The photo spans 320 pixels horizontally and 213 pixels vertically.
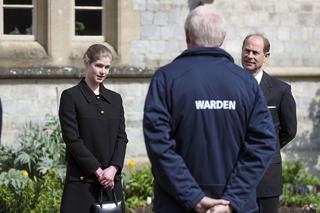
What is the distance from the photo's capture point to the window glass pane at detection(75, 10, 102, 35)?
11289mm

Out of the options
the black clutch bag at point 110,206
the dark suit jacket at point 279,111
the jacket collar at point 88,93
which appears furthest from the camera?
the jacket collar at point 88,93

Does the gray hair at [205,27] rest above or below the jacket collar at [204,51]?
above

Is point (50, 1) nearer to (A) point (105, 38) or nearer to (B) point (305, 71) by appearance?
(A) point (105, 38)

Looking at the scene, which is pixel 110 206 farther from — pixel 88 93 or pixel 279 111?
pixel 279 111

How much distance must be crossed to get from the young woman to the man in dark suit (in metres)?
1.02

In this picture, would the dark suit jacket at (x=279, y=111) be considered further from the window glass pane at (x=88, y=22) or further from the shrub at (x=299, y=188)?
the window glass pane at (x=88, y=22)

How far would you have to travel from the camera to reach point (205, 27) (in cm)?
400

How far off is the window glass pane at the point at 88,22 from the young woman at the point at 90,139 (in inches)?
214

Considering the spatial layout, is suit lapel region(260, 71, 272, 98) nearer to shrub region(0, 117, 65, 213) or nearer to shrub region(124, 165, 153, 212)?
shrub region(0, 117, 65, 213)

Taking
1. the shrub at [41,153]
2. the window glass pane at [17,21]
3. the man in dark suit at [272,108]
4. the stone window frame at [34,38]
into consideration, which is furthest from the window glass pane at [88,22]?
the man in dark suit at [272,108]

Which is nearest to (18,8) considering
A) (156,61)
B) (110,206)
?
(156,61)

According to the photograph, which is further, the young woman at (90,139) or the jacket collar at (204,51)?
the young woman at (90,139)

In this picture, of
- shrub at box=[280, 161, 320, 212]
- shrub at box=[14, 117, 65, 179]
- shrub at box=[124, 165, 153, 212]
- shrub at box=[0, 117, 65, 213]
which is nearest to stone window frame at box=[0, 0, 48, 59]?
shrub at box=[0, 117, 65, 213]

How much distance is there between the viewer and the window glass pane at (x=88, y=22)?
1129 cm
